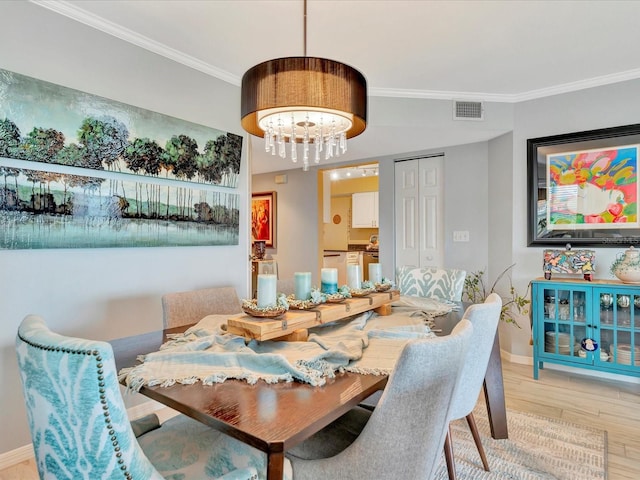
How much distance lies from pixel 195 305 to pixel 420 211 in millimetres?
2967

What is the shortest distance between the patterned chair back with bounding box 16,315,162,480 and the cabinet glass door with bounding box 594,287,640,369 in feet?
10.4

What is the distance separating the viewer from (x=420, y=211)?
4.17 meters

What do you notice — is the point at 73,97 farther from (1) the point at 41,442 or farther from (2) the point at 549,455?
(2) the point at 549,455

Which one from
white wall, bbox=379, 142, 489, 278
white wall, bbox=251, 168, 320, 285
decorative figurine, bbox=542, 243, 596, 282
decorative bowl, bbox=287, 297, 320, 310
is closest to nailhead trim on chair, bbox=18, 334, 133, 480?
decorative bowl, bbox=287, 297, 320, 310

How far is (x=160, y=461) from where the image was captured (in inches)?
41.3

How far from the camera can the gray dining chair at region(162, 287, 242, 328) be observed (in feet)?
5.85

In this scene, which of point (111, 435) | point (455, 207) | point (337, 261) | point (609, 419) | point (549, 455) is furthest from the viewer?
point (337, 261)

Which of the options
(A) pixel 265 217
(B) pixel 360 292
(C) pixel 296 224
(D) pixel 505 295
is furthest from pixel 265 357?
(A) pixel 265 217

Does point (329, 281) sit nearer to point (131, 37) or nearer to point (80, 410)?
point (80, 410)

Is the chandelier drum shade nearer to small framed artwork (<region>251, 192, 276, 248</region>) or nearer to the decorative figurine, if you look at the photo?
the decorative figurine

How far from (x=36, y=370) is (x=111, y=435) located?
22cm

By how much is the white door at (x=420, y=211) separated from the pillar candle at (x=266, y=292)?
3037 mm

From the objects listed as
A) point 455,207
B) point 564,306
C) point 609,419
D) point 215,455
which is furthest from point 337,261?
point 215,455

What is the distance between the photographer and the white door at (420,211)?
406 centimetres
